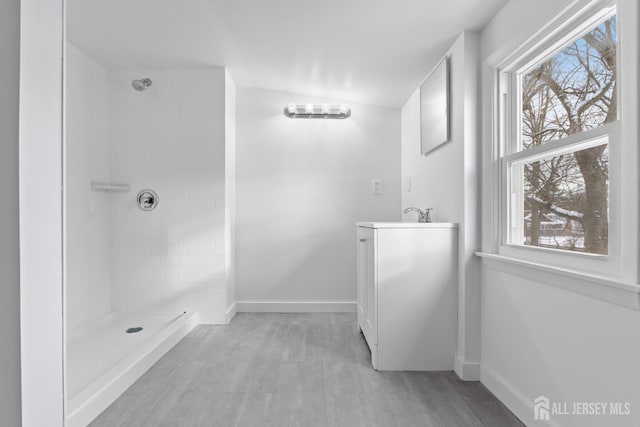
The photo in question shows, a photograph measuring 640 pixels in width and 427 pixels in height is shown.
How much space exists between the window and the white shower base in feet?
7.52

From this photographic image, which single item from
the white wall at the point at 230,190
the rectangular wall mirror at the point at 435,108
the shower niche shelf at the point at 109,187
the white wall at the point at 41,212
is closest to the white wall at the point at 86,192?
the shower niche shelf at the point at 109,187

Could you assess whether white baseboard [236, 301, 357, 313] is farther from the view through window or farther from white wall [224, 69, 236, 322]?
the view through window

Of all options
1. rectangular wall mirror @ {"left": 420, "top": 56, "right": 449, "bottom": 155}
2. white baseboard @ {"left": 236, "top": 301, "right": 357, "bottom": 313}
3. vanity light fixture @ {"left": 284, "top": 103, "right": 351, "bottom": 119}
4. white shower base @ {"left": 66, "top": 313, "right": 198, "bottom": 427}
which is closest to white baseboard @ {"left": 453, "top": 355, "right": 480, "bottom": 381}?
rectangular wall mirror @ {"left": 420, "top": 56, "right": 449, "bottom": 155}

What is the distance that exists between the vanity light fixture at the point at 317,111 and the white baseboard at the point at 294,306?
6.22 ft

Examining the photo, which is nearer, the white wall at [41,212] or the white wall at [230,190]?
the white wall at [41,212]

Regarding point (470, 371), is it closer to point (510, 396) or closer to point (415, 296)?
point (510, 396)

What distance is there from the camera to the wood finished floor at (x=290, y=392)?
1.79 metres

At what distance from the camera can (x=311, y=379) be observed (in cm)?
223

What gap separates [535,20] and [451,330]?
5.77 feet

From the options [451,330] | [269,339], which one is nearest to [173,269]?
[269,339]

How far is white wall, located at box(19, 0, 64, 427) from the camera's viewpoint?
92 cm

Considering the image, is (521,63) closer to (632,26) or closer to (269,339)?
(632,26)

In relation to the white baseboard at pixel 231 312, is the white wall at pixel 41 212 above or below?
above

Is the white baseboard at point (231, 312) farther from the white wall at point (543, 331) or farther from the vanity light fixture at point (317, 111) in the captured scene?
the white wall at point (543, 331)
